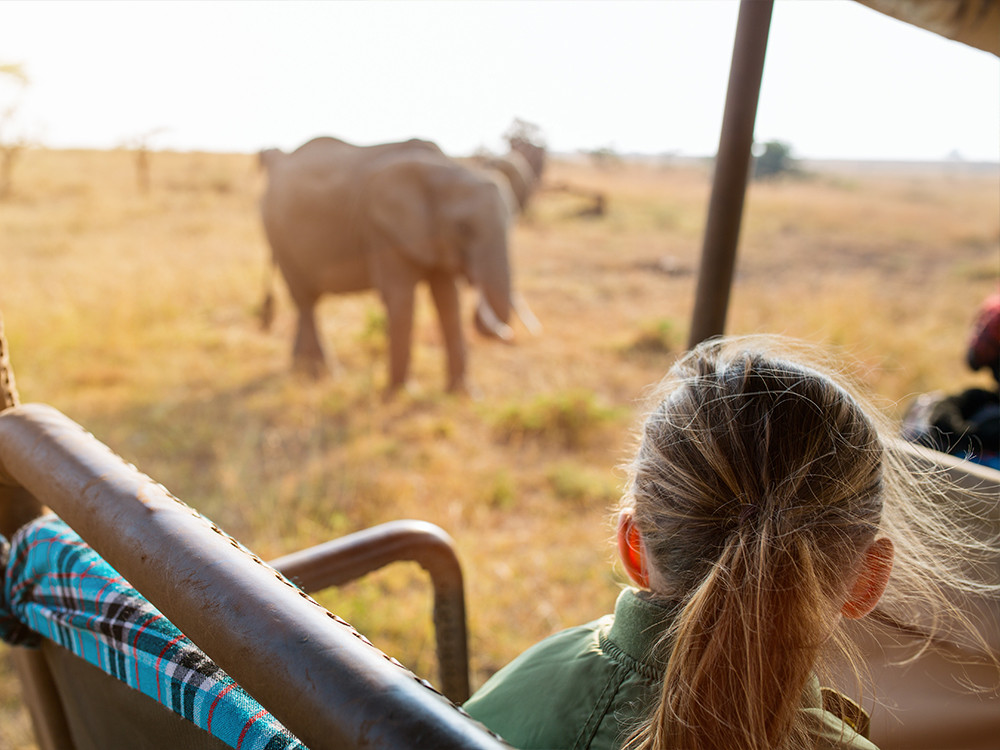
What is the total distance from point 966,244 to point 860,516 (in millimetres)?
18180

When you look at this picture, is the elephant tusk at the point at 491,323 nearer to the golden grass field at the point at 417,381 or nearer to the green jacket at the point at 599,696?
the golden grass field at the point at 417,381

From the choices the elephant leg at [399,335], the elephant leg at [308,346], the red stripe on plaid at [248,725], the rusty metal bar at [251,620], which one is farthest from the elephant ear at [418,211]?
the red stripe on plaid at [248,725]

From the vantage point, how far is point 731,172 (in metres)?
1.11

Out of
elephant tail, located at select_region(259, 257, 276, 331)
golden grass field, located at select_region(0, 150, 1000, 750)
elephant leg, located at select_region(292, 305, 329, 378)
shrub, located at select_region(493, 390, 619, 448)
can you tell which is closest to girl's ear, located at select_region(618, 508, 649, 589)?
golden grass field, located at select_region(0, 150, 1000, 750)

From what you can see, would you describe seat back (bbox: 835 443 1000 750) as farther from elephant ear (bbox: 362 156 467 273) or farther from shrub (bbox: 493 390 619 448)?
elephant ear (bbox: 362 156 467 273)

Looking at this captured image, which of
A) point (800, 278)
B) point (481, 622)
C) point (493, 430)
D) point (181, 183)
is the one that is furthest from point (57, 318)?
point (181, 183)

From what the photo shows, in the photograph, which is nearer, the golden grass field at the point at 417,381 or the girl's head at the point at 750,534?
the girl's head at the point at 750,534

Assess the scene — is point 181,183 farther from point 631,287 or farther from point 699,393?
point 699,393

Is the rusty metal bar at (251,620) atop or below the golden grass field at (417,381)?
atop

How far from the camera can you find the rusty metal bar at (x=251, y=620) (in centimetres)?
34

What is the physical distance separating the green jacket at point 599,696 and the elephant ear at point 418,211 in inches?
170

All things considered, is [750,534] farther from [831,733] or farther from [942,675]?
[942,675]

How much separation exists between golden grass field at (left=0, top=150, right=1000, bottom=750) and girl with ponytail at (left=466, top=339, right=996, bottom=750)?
0.79ft

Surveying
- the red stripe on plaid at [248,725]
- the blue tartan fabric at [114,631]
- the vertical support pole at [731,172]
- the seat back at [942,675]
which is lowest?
the seat back at [942,675]
